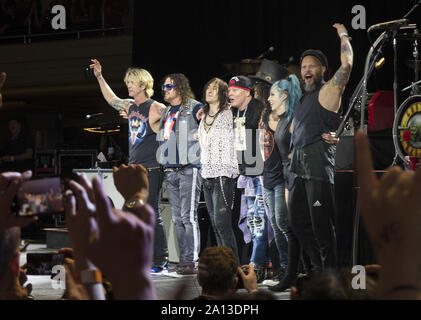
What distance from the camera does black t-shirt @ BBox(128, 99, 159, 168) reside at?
15.5ft

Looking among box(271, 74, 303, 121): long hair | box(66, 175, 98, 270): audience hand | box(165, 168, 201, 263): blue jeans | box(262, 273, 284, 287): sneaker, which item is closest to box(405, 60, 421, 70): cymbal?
box(271, 74, 303, 121): long hair

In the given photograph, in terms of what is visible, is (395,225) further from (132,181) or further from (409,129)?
(409,129)

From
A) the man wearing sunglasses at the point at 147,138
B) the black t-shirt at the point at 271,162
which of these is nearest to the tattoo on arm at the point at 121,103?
the man wearing sunglasses at the point at 147,138

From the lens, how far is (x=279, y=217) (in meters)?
3.99

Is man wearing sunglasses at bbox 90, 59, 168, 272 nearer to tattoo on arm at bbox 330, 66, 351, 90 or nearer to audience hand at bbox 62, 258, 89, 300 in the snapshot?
tattoo on arm at bbox 330, 66, 351, 90

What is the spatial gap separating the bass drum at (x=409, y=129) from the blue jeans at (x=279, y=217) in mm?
842

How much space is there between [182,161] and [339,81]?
4.91 feet

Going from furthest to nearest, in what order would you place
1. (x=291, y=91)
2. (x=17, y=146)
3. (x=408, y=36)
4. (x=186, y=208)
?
(x=17, y=146) < (x=186, y=208) < (x=408, y=36) < (x=291, y=91)

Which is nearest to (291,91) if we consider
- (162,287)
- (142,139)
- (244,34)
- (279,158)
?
(279,158)

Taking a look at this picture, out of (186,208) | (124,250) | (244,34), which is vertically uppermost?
(244,34)

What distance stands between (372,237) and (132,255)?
41 cm

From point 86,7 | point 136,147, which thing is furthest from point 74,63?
point 136,147

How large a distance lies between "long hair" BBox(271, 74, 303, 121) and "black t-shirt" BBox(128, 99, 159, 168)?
116 centimetres
